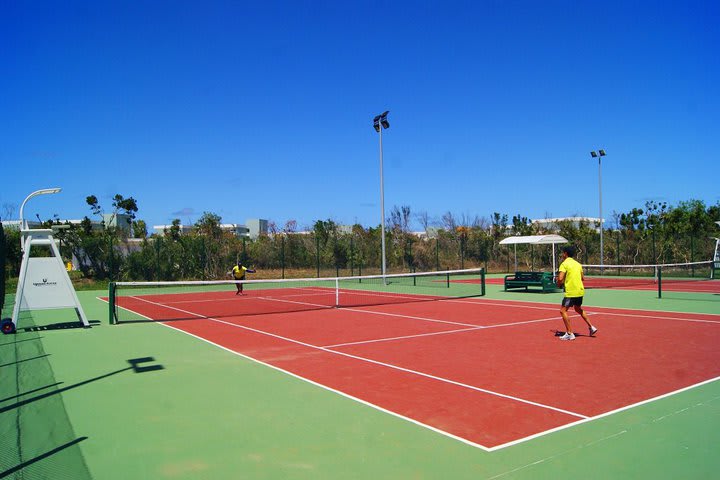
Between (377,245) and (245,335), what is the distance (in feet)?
82.5

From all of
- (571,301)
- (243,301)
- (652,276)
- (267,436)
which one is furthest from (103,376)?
(652,276)

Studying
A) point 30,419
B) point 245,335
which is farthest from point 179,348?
point 30,419

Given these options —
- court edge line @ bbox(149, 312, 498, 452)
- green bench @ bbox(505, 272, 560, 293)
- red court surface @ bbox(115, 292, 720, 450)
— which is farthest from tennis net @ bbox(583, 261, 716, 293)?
court edge line @ bbox(149, 312, 498, 452)

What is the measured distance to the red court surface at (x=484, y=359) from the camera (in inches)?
223

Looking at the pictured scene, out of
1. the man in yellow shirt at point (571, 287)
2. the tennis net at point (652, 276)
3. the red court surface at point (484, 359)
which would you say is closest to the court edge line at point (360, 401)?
the red court surface at point (484, 359)

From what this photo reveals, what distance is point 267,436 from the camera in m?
5.01

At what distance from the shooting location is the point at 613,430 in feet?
16.5

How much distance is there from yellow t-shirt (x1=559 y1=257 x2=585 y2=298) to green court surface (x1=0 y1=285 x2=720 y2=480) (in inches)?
99.8

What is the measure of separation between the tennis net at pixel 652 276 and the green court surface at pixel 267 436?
1367 centimetres

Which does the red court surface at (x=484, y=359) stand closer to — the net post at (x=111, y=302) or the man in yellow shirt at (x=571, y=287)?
the man in yellow shirt at (x=571, y=287)

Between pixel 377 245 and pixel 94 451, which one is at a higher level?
pixel 377 245

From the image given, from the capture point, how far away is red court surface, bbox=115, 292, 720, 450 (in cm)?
567

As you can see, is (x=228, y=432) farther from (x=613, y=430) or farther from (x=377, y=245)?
→ (x=377, y=245)

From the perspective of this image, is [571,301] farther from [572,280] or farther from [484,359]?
[484,359]
